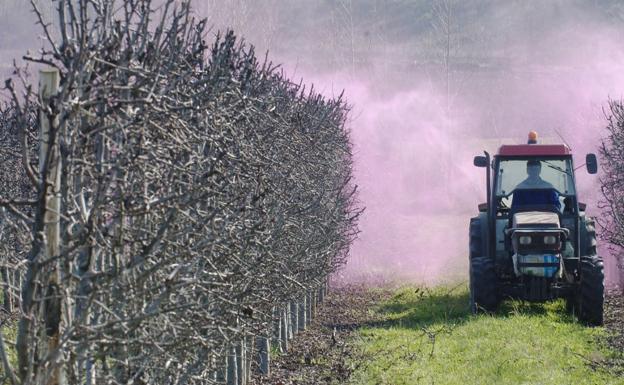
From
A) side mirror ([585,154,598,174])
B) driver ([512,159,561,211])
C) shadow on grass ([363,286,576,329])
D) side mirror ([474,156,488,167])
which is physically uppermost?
side mirror ([474,156,488,167])

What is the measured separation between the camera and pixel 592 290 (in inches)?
553

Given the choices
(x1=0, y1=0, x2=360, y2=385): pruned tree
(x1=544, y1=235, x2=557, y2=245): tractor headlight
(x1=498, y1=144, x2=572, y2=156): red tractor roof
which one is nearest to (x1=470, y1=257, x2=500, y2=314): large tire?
(x1=544, y1=235, x2=557, y2=245): tractor headlight

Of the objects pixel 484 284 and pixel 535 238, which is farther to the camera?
pixel 484 284

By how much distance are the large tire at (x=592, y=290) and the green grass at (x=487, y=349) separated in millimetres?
265

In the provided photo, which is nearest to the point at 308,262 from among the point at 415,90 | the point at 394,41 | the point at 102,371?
the point at 102,371

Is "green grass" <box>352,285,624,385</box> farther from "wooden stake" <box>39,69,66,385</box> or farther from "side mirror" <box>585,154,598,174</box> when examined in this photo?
"wooden stake" <box>39,69,66,385</box>

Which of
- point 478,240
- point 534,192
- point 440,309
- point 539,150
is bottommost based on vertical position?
point 440,309

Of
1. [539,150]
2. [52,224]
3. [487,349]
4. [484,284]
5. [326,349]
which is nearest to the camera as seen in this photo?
[52,224]

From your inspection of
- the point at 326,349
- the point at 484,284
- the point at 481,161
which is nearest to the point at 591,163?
the point at 481,161

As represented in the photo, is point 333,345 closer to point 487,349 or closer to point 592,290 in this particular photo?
point 487,349

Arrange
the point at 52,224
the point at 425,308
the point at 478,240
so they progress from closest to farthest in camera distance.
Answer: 1. the point at 52,224
2. the point at 478,240
3. the point at 425,308

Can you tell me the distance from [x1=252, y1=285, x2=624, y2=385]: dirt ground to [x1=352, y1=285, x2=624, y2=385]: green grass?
197 mm

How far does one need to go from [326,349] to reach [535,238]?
324 cm

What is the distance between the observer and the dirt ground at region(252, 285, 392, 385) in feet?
39.2
